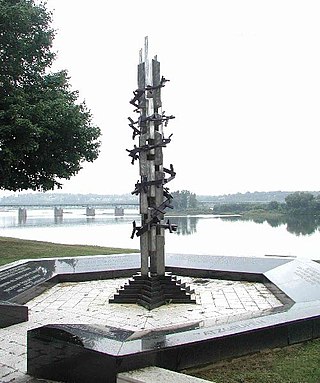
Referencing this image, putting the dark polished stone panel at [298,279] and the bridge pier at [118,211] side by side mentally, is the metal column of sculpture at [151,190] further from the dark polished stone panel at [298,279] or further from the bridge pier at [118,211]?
the bridge pier at [118,211]

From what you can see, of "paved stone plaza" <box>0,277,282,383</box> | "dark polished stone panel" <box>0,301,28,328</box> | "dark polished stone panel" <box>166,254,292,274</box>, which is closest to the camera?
"paved stone plaza" <box>0,277,282,383</box>

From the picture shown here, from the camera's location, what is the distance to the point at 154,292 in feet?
21.1

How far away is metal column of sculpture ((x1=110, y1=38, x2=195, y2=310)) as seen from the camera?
6.58m

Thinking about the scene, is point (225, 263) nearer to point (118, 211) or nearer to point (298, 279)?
point (298, 279)

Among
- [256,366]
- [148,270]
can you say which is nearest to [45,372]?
[256,366]

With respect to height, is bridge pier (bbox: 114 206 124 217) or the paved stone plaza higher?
bridge pier (bbox: 114 206 124 217)

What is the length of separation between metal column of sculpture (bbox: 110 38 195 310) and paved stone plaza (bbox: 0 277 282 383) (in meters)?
0.31

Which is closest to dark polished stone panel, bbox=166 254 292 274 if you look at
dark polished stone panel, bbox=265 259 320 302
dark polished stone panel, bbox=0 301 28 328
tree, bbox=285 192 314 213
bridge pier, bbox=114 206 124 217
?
dark polished stone panel, bbox=265 259 320 302

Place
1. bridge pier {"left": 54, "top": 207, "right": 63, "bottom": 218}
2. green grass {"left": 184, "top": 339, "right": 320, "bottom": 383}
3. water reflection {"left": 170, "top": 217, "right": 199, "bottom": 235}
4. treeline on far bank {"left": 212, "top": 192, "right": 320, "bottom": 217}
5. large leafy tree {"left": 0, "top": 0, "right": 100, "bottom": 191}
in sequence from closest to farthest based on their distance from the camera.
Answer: green grass {"left": 184, "top": 339, "right": 320, "bottom": 383} → large leafy tree {"left": 0, "top": 0, "right": 100, "bottom": 191} → water reflection {"left": 170, "top": 217, "right": 199, "bottom": 235} → treeline on far bank {"left": 212, "top": 192, "right": 320, "bottom": 217} → bridge pier {"left": 54, "top": 207, "right": 63, "bottom": 218}

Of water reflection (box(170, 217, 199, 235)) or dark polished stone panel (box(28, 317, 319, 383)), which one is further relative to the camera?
water reflection (box(170, 217, 199, 235))

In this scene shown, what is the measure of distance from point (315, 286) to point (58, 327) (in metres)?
4.10

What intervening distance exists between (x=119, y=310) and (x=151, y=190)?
1.88m

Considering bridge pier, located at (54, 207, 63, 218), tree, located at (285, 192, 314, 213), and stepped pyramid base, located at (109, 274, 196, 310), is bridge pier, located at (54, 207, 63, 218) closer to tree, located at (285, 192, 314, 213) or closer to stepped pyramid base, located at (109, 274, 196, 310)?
tree, located at (285, 192, 314, 213)

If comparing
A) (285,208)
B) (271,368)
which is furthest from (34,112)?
(285,208)
